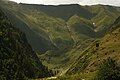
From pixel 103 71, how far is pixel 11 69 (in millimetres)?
94556

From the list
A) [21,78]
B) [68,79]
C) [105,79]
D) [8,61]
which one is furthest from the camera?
[8,61]

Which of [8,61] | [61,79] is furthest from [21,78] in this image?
[61,79]

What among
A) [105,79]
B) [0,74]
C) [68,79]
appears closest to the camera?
[105,79]

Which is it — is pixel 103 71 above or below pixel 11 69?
below

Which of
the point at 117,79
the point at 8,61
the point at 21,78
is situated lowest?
the point at 117,79

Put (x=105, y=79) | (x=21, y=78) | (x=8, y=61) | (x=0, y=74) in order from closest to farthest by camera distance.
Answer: (x=105, y=79) → (x=0, y=74) → (x=21, y=78) → (x=8, y=61)

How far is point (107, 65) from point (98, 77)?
4826mm

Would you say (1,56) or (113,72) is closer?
(113,72)

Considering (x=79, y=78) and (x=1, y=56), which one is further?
(x=1, y=56)

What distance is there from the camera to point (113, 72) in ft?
348

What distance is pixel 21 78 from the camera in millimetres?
179250

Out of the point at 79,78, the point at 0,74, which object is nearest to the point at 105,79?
the point at 79,78

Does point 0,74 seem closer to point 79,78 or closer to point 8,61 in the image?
point 8,61

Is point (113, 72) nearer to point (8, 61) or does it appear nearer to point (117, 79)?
point (117, 79)
